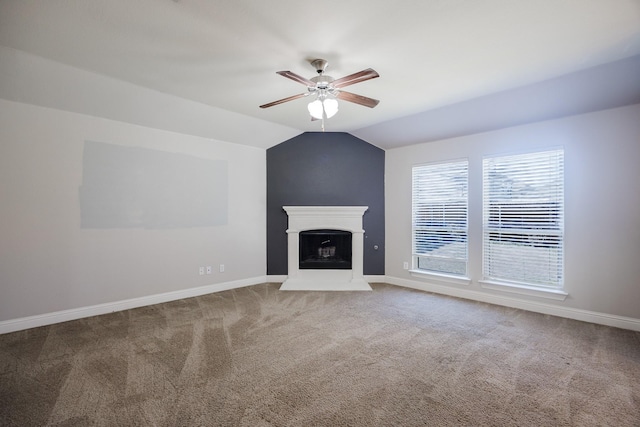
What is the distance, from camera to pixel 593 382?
2.28 m

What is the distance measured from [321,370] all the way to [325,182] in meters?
3.59

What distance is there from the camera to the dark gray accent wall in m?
5.49

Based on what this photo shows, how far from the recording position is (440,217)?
492 centimetres

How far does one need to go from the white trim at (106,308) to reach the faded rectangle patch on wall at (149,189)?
1.02m

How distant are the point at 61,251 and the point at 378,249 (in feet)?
15.3

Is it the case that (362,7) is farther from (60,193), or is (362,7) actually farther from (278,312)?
(60,193)

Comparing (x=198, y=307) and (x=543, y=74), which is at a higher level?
(x=543, y=74)

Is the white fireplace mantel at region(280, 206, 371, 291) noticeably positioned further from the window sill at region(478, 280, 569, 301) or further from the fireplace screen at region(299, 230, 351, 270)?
the window sill at region(478, 280, 569, 301)

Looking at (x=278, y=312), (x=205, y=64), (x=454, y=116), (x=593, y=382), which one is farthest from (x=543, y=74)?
(x=278, y=312)

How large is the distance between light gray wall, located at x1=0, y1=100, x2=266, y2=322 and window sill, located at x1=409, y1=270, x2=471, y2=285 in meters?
3.55

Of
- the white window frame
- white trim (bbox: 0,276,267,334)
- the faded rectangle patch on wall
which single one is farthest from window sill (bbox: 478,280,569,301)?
the faded rectangle patch on wall

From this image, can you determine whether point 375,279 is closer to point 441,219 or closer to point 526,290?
point 441,219

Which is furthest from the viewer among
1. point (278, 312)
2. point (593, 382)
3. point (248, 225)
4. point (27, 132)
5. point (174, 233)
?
point (248, 225)

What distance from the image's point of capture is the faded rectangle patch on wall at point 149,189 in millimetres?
3750
